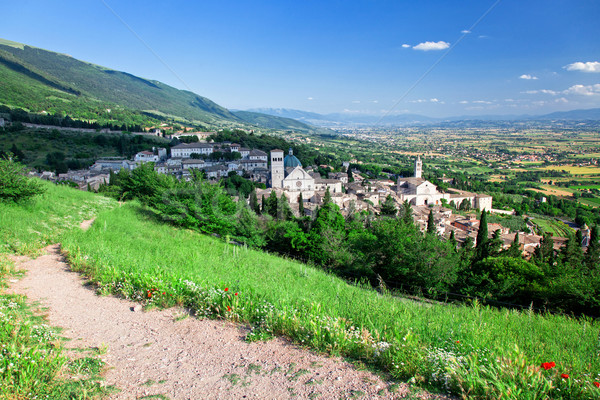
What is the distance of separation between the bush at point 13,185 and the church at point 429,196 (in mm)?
48104

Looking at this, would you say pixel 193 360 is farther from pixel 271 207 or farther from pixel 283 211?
pixel 271 207

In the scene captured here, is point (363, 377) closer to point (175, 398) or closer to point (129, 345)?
point (175, 398)

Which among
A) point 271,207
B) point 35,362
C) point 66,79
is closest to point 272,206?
point 271,207

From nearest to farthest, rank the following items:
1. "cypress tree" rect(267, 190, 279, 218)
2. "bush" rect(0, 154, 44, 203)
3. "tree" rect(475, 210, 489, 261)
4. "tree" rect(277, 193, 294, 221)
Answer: "bush" rect(0, 154, 44, 203)
"tree" rect(475, 210, 489, 261)
"tree" rect(277, 193, 294, 221)
"cypress tree" rect(267, 190, 279, 218)

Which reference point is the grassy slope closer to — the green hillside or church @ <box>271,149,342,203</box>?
church @ <box>271,149,342,203</box>

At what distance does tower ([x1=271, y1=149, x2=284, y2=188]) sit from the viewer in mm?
49250

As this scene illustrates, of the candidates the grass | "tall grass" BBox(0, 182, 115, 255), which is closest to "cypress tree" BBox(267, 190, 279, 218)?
"tall grass" BBox(0, 182, 115, 255)

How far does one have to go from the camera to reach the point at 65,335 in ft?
14.4

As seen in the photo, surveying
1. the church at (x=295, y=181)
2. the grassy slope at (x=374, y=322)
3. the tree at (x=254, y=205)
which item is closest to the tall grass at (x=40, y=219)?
the grassy slope at (x=374, y=322)

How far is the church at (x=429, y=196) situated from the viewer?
5475cm

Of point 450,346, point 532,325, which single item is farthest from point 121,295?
point 532,325

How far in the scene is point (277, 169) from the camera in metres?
49.8

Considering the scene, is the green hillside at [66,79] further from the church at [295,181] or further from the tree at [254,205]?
the tree at [254,205]

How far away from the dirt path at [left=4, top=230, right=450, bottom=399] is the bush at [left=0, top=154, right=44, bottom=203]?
7864mm
